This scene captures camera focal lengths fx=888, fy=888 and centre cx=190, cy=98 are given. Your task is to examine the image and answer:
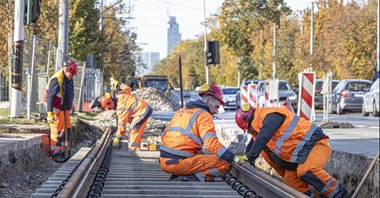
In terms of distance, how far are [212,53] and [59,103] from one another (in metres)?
17.6

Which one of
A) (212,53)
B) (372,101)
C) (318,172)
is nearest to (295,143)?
(318,172)

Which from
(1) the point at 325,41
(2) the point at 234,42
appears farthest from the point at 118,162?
(2) the point at 234,42

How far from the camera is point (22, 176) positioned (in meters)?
13.5

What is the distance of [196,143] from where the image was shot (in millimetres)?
10586

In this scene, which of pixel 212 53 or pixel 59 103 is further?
pixel 212 53

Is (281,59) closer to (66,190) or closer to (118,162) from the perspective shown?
(118,162)

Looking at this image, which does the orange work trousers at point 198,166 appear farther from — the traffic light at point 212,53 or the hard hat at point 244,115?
the traffic light at point 212,53

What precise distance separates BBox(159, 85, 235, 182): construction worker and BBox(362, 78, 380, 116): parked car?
838 inches

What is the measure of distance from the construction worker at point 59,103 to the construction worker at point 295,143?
6158 millimetres

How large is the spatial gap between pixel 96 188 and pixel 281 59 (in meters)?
65.7

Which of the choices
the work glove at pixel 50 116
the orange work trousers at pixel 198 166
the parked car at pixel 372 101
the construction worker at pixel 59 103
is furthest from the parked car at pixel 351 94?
the orange work trousers at pixel 198 166

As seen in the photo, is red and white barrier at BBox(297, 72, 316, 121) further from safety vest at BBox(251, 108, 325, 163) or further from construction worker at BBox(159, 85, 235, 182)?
safety vest at BBox(251, 108, 325, 163)

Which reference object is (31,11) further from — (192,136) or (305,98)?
(192,136)

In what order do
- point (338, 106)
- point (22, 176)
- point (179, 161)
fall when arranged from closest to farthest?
point (179, 161)
point (22, 176)
point (338, 106)
